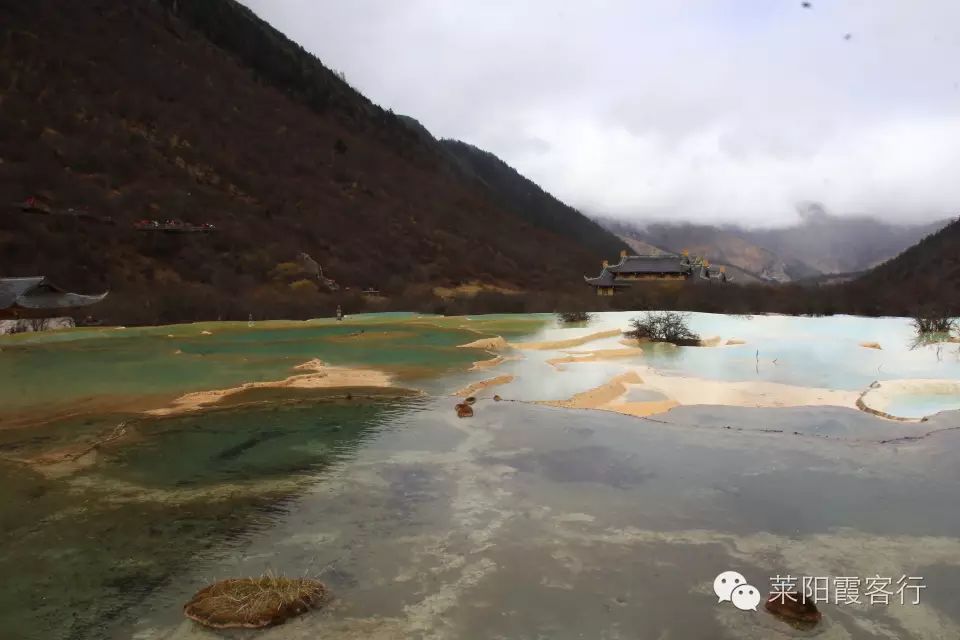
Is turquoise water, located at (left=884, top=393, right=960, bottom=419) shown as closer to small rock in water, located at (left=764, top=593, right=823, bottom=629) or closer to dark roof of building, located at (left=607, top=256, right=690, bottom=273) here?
small rock in water, located at (left=764, top=593, right=823, bottom=629)

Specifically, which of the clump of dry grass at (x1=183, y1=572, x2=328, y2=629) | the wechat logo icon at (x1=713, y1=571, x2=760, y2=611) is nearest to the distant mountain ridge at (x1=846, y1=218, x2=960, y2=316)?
the wechat logo icon at (x1=713, y1=571, x2=760, y2=611)

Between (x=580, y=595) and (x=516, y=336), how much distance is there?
22465 millimetres

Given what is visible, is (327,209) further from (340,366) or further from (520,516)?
(520,516)

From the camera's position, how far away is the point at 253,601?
4.65 m

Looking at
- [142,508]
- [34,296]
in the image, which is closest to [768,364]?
[142,508]

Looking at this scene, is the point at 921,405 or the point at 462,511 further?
the point at 921,405

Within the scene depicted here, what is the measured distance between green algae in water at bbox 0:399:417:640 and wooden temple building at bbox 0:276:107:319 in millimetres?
24212

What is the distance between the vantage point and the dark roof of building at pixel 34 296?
28.4m

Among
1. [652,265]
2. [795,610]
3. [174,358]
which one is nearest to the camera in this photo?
[795,610]

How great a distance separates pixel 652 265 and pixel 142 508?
203 feet

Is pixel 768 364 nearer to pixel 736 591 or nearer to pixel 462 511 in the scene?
pixel 462 511

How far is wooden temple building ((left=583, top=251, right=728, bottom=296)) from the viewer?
61.7 m

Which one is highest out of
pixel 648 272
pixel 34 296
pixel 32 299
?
pixel 648 272

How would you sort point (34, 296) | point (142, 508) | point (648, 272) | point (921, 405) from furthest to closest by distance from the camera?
point (648, 272), point (34, 296), point (921, 405), point (142, 508)
